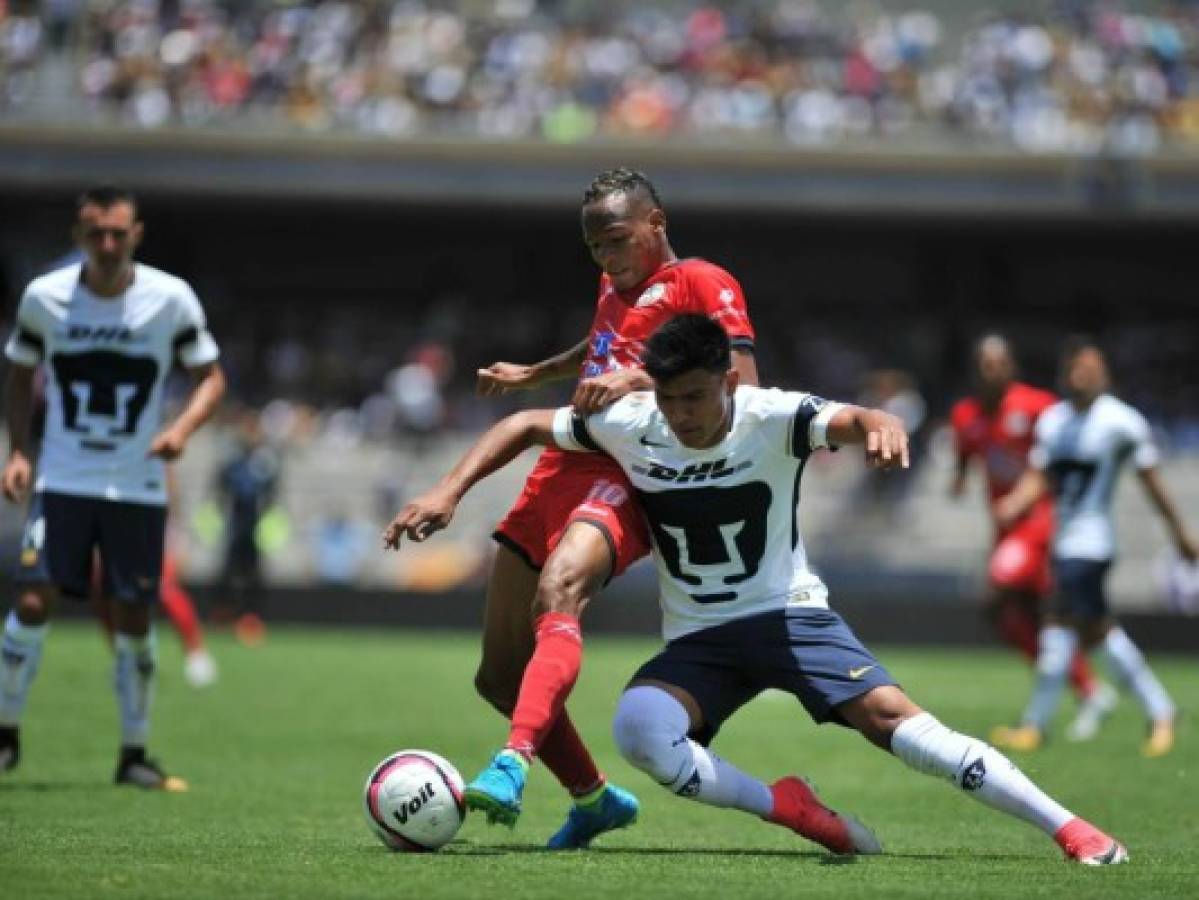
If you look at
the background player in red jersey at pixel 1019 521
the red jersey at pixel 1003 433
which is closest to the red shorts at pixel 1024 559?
the background player in red jersey at pixel 1019 521

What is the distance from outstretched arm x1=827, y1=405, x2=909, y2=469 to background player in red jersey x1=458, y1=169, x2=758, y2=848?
55 centimetres

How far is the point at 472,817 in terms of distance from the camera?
29.3 ft

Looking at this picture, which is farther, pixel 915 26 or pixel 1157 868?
pixel 915 26

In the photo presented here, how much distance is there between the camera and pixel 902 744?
685cm

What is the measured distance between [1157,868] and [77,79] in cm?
2862

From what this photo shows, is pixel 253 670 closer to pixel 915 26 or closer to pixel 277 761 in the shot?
pixel 277 761

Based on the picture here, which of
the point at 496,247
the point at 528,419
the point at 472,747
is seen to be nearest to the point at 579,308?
the point at 496,247

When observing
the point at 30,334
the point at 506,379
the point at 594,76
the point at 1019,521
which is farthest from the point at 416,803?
the point at 594,76

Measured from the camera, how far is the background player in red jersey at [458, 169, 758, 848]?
7.06 metres

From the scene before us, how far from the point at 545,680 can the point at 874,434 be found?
1.36 metres

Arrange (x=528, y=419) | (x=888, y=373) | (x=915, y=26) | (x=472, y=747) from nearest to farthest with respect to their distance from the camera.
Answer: (x=528, y=419) → (x=472, y=747) → (x=888, y=373) → (x=915, y=26)

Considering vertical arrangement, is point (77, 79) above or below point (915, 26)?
below

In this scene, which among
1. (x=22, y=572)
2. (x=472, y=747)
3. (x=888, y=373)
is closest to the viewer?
(x=22, y=572)

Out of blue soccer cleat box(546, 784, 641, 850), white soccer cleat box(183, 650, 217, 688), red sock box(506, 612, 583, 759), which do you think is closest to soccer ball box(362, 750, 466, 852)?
red sock box(506, 612, 583, 759)
